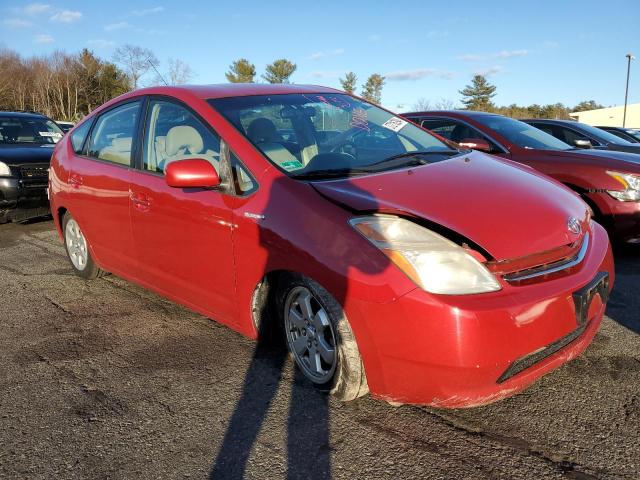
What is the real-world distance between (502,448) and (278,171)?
5.54ft

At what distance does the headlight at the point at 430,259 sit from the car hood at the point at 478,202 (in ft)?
0.32

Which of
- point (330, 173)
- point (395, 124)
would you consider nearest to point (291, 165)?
point (330, 173)

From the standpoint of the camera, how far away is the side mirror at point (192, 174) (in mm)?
3016

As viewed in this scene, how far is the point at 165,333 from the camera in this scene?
3732 millimetres

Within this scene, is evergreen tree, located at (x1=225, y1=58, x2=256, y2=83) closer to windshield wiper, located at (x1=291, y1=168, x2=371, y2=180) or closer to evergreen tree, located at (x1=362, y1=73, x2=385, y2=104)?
evergreen tree, located at (x1=362, y1=73, x2=385, y2=104)

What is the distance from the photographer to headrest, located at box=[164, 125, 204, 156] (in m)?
3.44

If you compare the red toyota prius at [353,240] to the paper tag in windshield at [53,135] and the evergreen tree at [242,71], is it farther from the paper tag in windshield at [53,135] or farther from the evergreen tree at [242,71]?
the evergreen tree at [242,71]

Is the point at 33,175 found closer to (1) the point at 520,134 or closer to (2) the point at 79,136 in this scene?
(2) the point at 79,136

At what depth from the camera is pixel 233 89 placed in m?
3.77

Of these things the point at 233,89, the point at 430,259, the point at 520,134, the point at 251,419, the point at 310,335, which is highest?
the point at 233,89

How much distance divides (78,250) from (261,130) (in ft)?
8.29

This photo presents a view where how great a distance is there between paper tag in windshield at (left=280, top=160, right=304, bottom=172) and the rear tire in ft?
7.92

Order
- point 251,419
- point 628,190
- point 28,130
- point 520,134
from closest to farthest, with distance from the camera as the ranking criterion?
1. point 251,419
2. point 628,190
3. point 520,134
4. point 28,130

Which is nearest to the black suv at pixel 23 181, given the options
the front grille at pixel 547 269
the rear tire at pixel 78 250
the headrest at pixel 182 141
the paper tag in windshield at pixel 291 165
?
the rear tire at pixel 78 250
